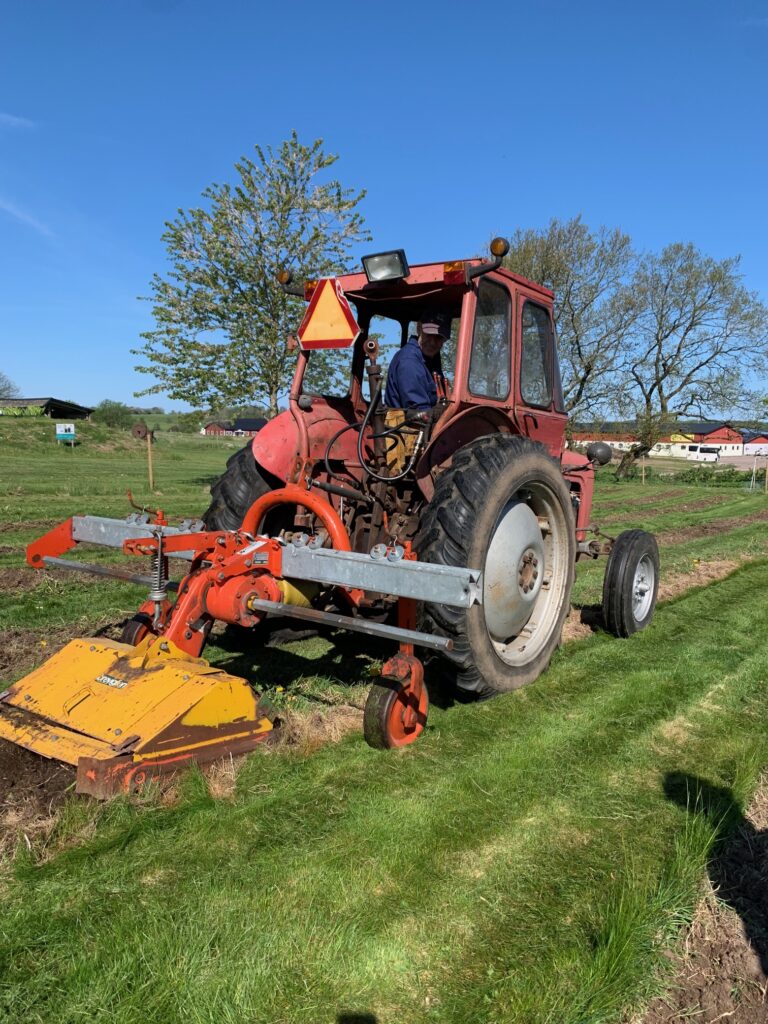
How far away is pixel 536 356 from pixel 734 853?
324cm

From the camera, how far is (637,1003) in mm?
2014

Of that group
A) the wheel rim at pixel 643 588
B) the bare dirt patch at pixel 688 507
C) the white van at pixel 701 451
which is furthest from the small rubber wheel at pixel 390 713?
the white van at pixel 701 451

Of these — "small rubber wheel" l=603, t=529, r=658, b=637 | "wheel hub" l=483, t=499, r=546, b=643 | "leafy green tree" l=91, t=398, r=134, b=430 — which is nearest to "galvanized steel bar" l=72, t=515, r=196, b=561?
"wheel hub" l=483, t=499, r=546, b=643

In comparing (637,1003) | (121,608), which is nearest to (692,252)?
(121,608)

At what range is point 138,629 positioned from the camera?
3863 millimetres

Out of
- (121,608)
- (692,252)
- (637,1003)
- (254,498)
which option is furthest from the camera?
(692,252)

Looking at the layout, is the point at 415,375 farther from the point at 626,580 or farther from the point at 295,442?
the point at 626,580

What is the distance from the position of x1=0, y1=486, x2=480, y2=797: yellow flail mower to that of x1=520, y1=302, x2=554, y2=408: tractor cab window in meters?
1.77

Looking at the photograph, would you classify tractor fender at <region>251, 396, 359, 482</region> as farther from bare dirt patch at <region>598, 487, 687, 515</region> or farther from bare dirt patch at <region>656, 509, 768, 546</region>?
bare dirt patch at <region>598, 487, 687, 515</region>

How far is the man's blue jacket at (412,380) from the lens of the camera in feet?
13.9

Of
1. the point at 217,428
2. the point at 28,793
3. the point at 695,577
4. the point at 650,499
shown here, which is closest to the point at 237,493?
the point at 28,793

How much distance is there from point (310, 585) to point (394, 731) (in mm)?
877

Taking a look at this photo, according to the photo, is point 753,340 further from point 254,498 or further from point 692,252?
point 254,498

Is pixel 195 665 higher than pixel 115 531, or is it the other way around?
pixel 115 531
